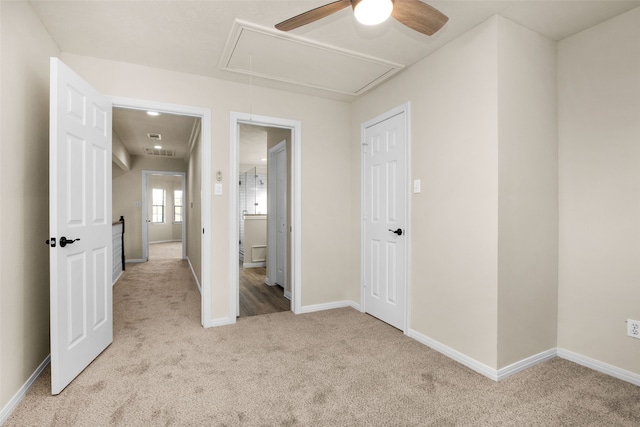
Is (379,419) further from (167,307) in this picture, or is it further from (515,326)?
(167,307)

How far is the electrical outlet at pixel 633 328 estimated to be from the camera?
6.60 feet

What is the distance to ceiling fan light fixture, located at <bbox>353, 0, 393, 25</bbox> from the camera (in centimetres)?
141

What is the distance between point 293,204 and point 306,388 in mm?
1920

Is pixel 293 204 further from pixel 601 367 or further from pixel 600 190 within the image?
pixel 601 367

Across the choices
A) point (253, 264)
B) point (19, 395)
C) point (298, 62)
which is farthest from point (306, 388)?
point (253, 264)

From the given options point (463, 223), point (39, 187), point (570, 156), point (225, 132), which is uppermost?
point (225, 132)

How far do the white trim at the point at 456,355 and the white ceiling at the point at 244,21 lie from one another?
230 cm

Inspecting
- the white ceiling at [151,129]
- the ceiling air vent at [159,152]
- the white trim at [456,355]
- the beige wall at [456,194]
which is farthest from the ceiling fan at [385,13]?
the ceiling air vent at [159,152]

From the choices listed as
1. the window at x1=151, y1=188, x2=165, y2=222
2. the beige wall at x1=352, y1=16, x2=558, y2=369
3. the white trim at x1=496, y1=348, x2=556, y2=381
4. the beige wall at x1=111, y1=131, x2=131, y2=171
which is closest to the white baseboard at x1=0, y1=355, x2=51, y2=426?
the beige wall at x1=352, y1=16, x2=558, y2=369

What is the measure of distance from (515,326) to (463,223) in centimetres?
77

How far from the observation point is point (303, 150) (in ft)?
11.3

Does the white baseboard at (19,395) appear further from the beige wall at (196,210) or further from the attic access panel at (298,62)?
the attic access panel at (298,62)

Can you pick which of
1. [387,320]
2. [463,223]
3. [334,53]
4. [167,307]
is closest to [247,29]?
[334,53]

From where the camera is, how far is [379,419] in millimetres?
1670
